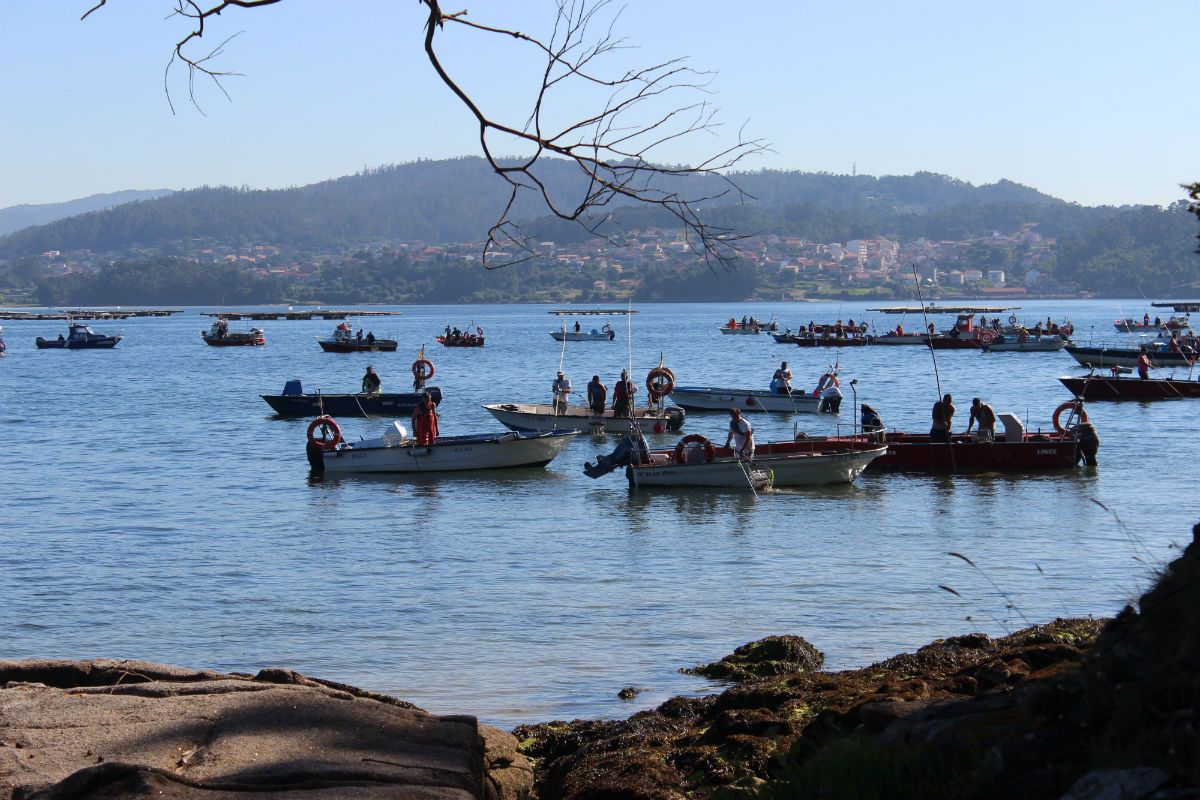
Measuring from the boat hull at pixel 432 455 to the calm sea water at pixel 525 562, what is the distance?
0.45 m

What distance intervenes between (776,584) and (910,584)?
1564 millimetres

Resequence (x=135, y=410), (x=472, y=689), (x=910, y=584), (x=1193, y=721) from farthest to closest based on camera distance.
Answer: (x=135, y=410) → (x=910, y=584) → (x=472, y=689) → (x=1193, y=721)

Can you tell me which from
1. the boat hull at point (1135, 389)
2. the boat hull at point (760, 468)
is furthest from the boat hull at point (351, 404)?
the boat hull at point (1135, 389)

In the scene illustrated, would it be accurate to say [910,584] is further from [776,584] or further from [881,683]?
[881,683]

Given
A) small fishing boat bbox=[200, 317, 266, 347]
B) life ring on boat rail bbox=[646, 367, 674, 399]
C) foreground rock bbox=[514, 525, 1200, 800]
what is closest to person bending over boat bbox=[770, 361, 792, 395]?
life ring on boat rail bbox=[646, 367, 674, 399]

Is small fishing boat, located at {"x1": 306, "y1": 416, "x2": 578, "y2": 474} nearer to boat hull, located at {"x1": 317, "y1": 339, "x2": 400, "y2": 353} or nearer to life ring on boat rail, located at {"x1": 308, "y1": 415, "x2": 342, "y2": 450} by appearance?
life ring on boat rail, located at {"x1": 308, "y1": 415, "x2": 342, "y2": 450}

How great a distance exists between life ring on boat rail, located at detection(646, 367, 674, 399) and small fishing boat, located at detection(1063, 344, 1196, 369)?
2677cm

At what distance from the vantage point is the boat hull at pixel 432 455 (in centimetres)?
2933

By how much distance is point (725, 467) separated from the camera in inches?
1007

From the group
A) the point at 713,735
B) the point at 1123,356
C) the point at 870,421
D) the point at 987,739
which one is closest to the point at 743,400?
the point at 870,421

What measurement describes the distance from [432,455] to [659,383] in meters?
13.6

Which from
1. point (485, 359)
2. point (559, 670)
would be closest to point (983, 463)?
point (559, 670)

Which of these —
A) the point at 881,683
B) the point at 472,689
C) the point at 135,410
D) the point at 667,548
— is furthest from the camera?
the point at 135,410

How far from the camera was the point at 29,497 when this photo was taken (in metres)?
26.9
